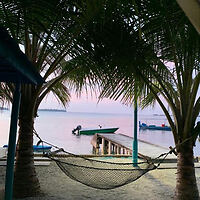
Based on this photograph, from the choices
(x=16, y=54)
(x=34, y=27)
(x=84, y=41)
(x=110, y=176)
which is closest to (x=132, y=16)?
(x=84, y=41)

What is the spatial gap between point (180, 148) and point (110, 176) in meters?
0.67

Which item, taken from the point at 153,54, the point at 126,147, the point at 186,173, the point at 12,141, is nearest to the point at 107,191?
the point at 186,173

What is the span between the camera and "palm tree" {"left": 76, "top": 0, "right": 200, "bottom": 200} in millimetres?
1679

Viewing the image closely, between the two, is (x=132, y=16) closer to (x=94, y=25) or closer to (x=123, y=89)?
(x=94, y=25)

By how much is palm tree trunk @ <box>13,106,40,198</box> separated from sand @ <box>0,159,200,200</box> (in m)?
0.13

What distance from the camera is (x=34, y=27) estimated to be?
74.1 inches

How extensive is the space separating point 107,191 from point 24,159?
1.01 m

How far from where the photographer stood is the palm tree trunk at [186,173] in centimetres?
190

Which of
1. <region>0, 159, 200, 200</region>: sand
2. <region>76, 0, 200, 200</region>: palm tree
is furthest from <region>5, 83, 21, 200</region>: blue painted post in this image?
<region>76, 0, 200, 200</region>: palm tree

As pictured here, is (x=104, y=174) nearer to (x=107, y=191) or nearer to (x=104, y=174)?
(x=104, y=174)

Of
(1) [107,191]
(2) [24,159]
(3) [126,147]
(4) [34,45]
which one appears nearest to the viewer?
(2) [24,159]

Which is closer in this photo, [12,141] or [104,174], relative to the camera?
[12,141]

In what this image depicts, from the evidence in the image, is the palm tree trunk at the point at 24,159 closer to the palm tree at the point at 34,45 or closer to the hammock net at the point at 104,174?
the palm tree at the point at 34,45

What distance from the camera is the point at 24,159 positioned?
2150 mm
